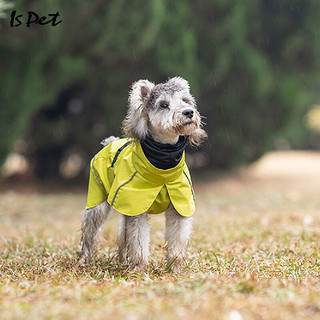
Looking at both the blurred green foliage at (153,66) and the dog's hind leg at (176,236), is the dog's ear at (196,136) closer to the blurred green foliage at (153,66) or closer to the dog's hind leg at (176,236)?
the dog's hind leg at (176,236)

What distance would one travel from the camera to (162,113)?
455 centimetres

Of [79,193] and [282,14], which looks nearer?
[79,193]

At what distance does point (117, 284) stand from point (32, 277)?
0.90 metres

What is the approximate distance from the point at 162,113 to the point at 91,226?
133cm

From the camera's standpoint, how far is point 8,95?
10.5m

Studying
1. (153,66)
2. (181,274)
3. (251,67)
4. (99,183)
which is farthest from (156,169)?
(251,67)

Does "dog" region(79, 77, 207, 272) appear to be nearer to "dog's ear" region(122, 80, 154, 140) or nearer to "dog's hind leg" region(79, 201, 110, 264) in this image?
"dog's ear" region(122, 80, 154, 140)

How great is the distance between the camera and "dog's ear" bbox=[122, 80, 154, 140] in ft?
15.2

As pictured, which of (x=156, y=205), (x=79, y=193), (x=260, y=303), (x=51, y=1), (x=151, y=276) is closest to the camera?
(x=260, y=303)

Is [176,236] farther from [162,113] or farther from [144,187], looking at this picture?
[162,113]

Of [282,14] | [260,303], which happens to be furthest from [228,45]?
[260,303]

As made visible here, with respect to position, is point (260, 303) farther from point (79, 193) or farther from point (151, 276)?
point (79, 193)

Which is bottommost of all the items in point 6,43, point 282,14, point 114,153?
point 114,153

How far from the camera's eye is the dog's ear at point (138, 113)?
463 centimetres
